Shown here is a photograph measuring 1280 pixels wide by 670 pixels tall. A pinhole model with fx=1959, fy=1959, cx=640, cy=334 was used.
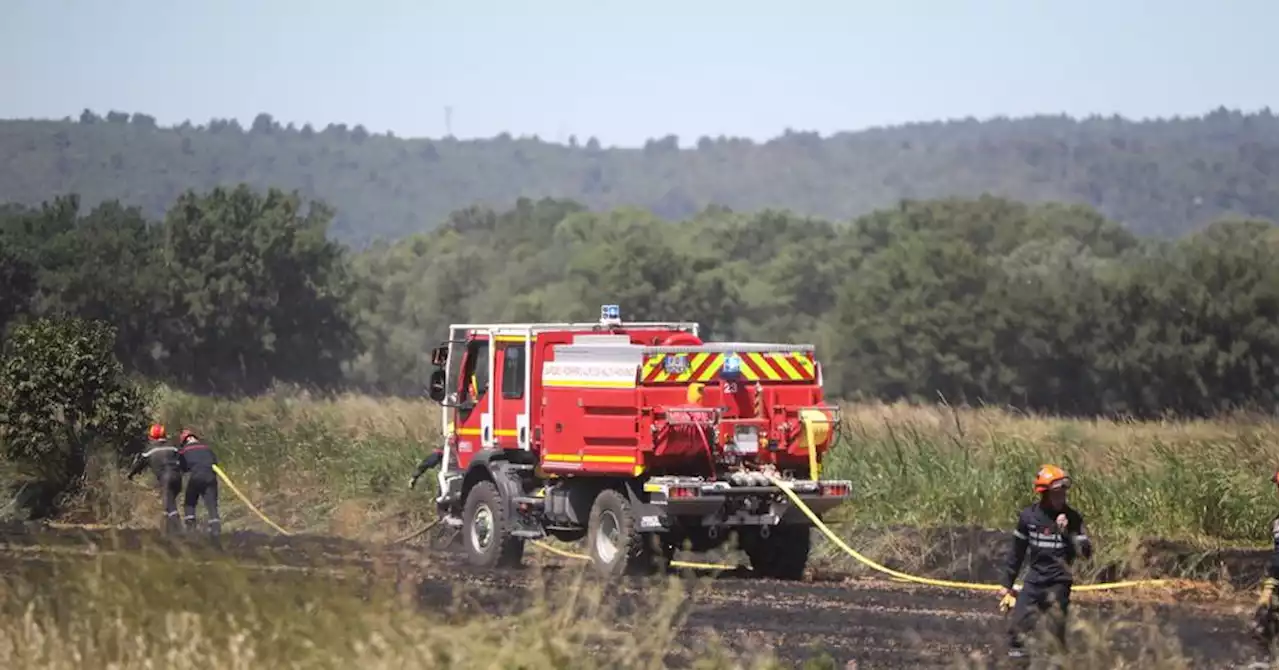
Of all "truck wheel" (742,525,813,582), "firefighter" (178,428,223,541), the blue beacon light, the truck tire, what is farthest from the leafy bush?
the blue beacon light

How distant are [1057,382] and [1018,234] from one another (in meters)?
41.7

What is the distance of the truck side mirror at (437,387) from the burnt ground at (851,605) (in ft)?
6.10

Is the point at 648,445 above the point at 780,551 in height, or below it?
above

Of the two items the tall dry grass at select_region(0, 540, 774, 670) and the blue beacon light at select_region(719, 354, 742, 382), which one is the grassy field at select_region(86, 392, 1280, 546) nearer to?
the blue beacon light at select_region(719, 354, 742, 382)

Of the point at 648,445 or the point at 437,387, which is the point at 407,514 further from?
the point at 648,445

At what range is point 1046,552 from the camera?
12602mm

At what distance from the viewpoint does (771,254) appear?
150500 mm

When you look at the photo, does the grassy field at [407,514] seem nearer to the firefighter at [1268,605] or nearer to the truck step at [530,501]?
the firefighter at [1268,605]

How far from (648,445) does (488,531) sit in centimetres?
308

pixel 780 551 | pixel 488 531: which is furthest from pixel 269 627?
pixel 488 531

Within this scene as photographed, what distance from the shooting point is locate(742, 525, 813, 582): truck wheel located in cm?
1997

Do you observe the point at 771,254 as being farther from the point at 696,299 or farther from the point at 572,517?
the point at 572,517

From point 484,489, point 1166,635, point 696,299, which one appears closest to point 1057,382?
point 696,299

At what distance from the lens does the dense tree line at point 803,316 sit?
7088cm
